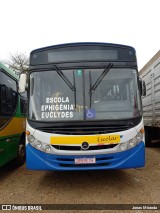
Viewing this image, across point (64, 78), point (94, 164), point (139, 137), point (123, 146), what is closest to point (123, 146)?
point (123, 146)

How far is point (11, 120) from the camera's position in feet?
21.9

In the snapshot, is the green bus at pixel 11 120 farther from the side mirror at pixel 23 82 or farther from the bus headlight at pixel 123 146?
the bus headlight at pixel 123 146

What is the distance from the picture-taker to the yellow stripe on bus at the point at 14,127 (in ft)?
20.3

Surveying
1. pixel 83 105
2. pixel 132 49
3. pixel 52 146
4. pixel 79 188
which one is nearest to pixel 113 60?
pixel 132 49

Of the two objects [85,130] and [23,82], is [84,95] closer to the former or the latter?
[85,130]

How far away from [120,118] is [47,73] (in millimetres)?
1751

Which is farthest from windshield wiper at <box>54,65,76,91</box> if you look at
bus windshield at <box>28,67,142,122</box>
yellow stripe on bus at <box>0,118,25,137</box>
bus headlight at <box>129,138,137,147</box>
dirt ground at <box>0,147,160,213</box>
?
dirt ground at <box>0,147,160,213</box>

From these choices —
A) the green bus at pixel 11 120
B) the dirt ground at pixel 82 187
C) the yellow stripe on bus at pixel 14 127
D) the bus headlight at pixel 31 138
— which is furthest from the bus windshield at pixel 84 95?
the dirt ground at pixel 82 187

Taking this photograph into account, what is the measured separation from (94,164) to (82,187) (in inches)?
30.3

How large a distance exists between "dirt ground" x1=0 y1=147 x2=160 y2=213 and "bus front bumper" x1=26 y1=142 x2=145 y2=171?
20.1 inches

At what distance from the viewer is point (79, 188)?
553cm

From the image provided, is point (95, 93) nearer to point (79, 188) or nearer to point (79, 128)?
point (79, 128)

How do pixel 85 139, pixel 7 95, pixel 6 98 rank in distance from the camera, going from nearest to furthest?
1. pixel 85 139
2. pixel 6 98
3. pixel 7 95

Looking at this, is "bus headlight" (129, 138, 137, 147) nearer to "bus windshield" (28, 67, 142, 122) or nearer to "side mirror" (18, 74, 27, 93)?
"bus windshield" (28, 67, 142, 122)
